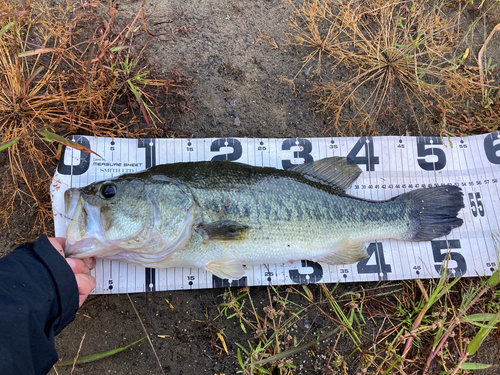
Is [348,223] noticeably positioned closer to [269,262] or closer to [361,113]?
[269,262]

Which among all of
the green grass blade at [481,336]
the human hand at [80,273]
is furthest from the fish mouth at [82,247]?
the green grass blade at [481,336]

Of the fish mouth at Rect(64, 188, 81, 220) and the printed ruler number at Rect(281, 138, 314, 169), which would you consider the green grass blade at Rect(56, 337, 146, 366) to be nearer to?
the fish mouth at Rect(64, 188, 81, 220)

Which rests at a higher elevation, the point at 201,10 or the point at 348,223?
the point at 201,10

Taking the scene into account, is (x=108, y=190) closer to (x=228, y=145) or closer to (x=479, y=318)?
(x=228, y=145)

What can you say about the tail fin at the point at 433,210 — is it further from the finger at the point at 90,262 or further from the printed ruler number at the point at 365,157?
the finger at the point at 90,262

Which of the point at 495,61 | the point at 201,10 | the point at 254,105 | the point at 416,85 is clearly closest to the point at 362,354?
the point at 254,105

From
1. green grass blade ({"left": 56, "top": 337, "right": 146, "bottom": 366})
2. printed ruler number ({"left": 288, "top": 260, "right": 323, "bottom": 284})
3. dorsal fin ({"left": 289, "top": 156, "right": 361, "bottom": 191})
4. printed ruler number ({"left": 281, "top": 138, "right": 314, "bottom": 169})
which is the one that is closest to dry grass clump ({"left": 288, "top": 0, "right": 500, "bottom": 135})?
printed ruler number ({"left": 281, "top": 138, "right": 314, "bottom": 169})

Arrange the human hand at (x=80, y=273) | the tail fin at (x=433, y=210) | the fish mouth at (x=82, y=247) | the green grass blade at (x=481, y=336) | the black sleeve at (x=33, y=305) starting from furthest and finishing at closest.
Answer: the tail fin at (x=433, y=210) < the green grass blade at (x=481, y=336) < the human hand at (x=80, y=273) < the fish mouth at (x=82, y=247) < the black sleeve at (x=33, y=305)

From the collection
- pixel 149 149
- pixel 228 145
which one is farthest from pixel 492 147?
pixel 149 149
